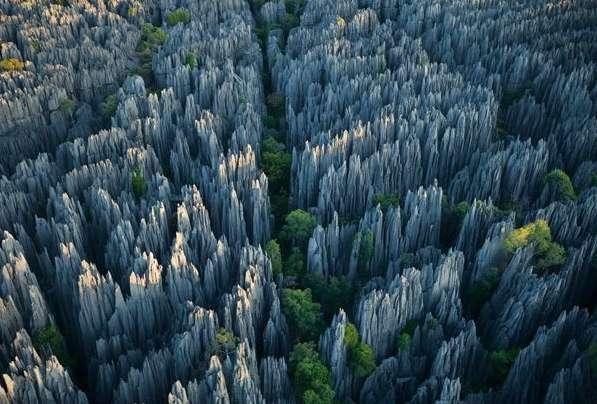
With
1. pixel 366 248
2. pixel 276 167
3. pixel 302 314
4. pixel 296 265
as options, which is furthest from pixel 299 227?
pixel 276 167

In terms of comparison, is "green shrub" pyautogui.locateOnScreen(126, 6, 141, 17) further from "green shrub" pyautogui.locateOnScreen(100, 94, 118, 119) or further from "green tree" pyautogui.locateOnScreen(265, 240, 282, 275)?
"green tree" pyautogui.locateOnScreen(265, 240, 282, 275)

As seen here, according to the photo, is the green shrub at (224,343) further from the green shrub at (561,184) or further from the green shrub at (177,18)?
the green shrub at (177,18)

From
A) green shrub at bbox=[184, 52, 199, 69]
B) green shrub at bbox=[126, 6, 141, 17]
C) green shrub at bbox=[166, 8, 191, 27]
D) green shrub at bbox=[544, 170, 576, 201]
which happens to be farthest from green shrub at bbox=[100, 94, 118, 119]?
green shrub at bbox=[544, 170, 576, 201]

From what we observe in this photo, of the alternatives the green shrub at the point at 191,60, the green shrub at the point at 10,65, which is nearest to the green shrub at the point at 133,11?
the green shrub at the point at 191,60

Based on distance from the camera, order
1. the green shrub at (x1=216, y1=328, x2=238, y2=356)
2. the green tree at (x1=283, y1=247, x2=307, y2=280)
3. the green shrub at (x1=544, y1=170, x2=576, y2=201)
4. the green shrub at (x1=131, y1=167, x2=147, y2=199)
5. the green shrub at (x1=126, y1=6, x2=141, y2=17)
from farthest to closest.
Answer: the green shrub at (x1=126, y1=6, x2=141, y2=17) < the green shrub at (x1=131, y1=167, x2=147, y2=199) < the green shrub at (x1=544, y1=170, x2=576, y2=201) < the green tree at (x1=283, y1=247, x2=307, y2=280) < the green shrub at (x1=216, y1=328, x2=238, y2=356)

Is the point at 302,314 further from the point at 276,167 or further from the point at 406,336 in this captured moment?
the point at 276,167

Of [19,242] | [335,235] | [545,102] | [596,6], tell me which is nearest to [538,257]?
[335,235]
